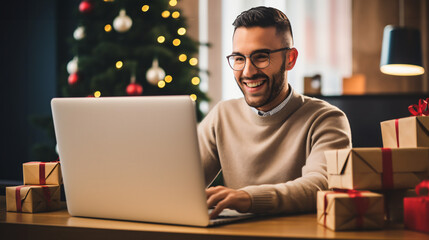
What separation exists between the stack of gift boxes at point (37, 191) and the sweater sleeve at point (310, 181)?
1.62 ft

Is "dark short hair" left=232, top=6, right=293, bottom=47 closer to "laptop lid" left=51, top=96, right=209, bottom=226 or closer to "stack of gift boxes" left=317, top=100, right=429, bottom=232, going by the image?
"stack of gift boxes" left=317, top=100, right=429, bottom=232

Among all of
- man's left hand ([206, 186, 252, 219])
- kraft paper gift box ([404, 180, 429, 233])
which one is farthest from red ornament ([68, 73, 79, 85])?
kraft paper gift box ([404, 180, 429, 233])

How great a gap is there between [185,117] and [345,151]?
13.6 inches

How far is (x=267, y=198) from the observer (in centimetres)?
107

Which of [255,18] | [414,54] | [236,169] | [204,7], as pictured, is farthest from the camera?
[204,7]

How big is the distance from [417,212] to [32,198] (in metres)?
0.86

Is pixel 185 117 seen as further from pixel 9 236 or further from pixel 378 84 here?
pixel 378 84

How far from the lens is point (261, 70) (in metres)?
1.47

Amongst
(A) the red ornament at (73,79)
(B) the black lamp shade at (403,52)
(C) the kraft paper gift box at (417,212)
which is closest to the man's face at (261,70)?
(C) the kraft paper gift box at (417,212)

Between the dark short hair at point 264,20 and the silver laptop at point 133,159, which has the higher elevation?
the dark short hair at point 264,20

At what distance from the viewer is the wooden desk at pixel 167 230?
0.84 m

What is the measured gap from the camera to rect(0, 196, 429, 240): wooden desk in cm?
84

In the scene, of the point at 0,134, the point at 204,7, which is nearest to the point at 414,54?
the point at 204,7

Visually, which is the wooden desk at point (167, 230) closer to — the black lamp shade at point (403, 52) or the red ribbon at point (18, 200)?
the red ribbon at point (18, 200)
